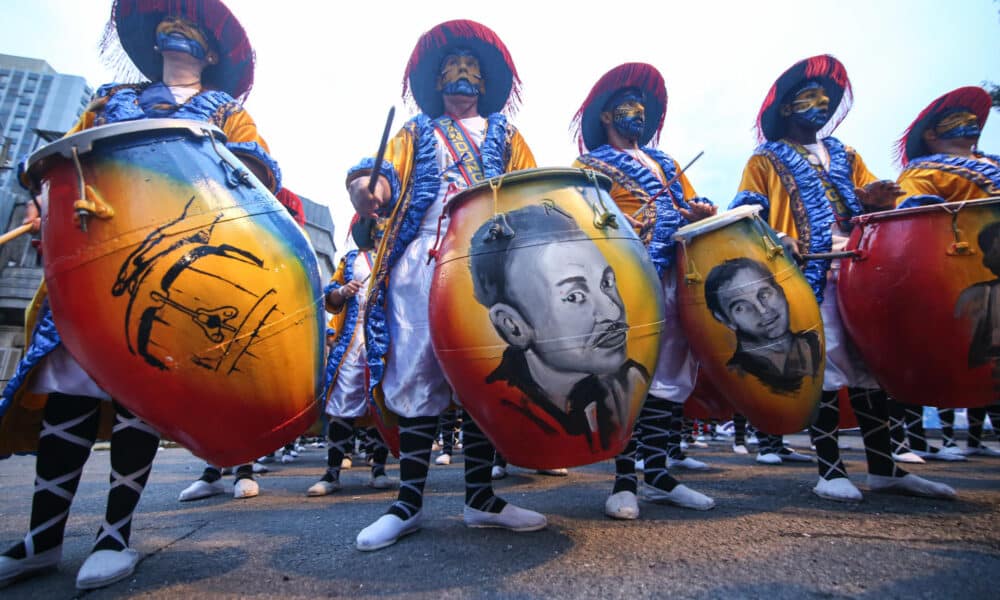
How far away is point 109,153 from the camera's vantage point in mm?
1280

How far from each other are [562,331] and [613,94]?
238 centimetres

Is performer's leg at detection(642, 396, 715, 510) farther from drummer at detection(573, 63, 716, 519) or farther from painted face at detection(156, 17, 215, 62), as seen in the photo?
painted face at detection(156, 17, 215, 62)

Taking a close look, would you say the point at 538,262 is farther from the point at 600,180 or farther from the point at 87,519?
the point at 87,519

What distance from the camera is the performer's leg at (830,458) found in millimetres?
2412

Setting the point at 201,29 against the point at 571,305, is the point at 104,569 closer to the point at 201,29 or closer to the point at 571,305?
the point at 571,305

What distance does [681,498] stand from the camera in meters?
2.38

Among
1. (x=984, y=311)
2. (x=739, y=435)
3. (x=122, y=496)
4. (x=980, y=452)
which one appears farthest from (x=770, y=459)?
(x=122, y=496)

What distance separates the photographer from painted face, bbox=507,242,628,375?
4.47 feet

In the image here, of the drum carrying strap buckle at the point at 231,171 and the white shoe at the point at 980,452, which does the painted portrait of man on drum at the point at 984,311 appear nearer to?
the drum carrying strap buckle at the point at 231,171

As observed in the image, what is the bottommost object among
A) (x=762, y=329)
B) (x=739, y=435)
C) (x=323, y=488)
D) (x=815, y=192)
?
(x=739, y=435)

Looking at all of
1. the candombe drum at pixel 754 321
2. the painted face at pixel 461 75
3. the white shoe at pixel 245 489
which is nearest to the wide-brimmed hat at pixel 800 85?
the candombe drum at pixel 754 321

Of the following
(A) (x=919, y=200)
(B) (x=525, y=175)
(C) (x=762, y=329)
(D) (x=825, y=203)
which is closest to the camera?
(B) (x=525, y=175)

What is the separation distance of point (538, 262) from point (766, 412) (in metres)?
1.46

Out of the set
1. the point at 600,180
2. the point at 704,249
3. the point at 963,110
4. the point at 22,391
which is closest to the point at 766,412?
the point at 704,249
